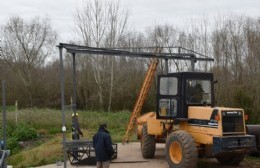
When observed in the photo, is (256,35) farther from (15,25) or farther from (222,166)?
(15,25)

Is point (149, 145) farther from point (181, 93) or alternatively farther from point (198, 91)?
point (198, 91)

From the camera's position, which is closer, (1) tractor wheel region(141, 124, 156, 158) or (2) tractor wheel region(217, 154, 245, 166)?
(2) tractor wheel region(217, 154, 245, 166)

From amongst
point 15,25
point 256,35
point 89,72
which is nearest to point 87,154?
point 256,35

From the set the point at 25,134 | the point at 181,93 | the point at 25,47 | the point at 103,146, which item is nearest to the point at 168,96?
the point at 181,93

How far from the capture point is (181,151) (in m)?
11.8

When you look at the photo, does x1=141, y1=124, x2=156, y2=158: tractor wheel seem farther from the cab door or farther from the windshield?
the windshield

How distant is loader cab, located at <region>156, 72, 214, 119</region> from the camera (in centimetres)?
1278

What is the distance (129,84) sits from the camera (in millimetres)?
38688

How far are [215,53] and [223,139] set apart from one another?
22.7m

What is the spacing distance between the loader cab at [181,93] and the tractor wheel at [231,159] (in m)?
1.62

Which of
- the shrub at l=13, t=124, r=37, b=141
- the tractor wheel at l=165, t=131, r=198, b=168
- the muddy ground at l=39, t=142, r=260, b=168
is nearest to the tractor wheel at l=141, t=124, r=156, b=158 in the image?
the muddy ground at l=39, t=142, r=260, b=168

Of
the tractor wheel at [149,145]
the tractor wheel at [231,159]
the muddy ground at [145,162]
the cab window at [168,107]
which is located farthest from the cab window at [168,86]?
the tractor wheel at [231,159]

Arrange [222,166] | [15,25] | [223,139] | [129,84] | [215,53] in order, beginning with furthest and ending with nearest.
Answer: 1. [15,25]
2. [129,84]
3. [215,53]
4. [222,166]
5. [223,139]

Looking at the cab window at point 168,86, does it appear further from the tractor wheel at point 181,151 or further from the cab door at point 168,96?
the tractor wheel at point 181,151
